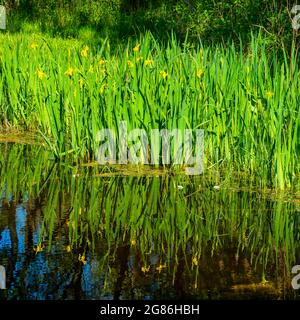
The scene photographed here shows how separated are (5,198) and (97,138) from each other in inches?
49.3

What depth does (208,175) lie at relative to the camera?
6.14 metres

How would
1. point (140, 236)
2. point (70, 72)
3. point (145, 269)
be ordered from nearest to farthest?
point (145, 269)
point (140, 236)
point (70, 72)

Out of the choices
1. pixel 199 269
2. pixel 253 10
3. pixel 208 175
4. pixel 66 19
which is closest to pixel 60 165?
pixel 208 175

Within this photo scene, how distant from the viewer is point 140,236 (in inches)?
187

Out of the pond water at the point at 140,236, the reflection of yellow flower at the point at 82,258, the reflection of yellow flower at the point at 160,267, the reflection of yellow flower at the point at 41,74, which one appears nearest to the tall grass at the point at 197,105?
the reflection of yellow flower at the point at 41,74

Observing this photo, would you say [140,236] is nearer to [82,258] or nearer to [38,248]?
[82,258]

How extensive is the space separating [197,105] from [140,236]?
1.94m

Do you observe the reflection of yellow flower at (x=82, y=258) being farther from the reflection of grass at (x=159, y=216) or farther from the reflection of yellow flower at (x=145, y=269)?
the reflection of yellow flower at (x=145, y=269)

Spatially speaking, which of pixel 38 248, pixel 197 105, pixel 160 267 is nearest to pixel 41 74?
pixel 197 105

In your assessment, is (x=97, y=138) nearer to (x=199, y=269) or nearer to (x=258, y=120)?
(x=258, y=120)

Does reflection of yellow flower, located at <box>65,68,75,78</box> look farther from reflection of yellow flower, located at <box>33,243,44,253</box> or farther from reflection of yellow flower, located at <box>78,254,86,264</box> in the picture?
reflection of yellow flower, located at <box>78,254,86,264</box>

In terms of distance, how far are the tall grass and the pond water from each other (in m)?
0.30

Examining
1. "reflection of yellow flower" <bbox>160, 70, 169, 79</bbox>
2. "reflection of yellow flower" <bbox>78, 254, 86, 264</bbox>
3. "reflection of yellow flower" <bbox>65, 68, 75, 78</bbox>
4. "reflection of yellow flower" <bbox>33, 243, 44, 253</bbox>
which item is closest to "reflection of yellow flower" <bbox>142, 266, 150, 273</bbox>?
"reflection of yellow flower" <bbox>78, 254, 86, 264</bbox>
